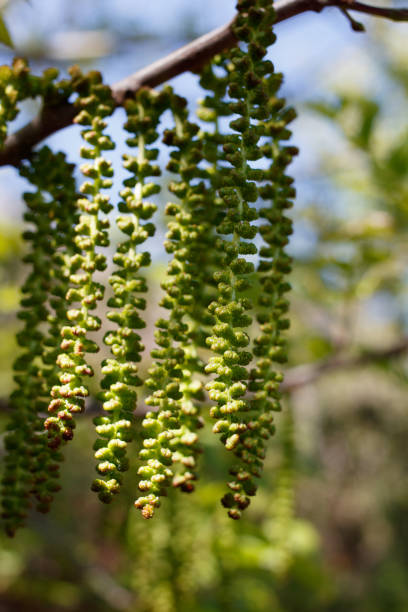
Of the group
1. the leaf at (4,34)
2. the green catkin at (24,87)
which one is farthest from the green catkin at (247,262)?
the leaf at (4,34)

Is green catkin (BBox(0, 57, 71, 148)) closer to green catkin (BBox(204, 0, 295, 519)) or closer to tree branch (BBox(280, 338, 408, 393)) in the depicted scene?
green catkin (BBox(204, 0, 295, 519))

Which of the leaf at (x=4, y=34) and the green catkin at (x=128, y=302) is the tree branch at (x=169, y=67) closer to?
the green catkin at (x=128, y=302)

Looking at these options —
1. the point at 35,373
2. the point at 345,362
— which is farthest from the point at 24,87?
the point at 345,362

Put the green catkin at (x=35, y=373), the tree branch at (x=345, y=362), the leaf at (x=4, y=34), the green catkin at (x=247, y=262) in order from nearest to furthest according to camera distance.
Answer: the green catkin at (x=247, y=262)
the green catkin at (x=35, y=373)
the leaf at (x=4, y=34)
the tree branch at (x=345, y=362)

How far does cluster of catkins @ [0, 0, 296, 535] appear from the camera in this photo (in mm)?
708

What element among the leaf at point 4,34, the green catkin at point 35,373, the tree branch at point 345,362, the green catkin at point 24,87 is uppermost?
the tree branch at point 345,362

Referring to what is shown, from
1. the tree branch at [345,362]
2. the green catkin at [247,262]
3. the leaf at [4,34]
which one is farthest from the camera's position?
the tree branch at [345,362]

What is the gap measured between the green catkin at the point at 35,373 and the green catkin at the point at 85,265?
9 centimetres

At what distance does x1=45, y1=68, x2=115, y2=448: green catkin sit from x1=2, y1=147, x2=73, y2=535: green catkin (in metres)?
0.09

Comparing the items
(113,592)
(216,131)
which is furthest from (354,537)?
(216,131)

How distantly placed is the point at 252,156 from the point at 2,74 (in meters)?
0.45

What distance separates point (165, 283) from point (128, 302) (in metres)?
0.06

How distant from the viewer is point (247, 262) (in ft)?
2.39

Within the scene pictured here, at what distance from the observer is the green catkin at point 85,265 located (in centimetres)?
71
